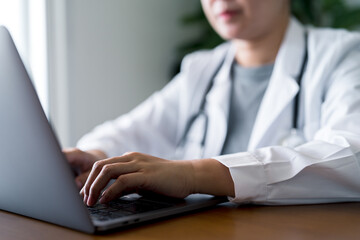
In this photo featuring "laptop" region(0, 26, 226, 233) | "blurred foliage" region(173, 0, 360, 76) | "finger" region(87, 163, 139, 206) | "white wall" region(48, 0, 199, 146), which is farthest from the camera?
"blurred foliage" region(173, 0, 360, 76)

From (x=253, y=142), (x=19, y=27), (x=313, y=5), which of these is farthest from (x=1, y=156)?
(x=313, y=5)

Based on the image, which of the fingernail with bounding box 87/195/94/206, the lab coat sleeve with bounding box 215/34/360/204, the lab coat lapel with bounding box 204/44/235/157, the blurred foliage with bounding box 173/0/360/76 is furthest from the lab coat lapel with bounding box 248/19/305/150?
the blurred foliage with bounding box 173/0/360/76

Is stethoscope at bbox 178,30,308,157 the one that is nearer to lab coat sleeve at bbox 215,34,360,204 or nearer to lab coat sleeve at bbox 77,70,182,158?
lab coat sleeve at bbox 77,70,182,158

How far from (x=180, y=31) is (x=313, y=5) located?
0.76 m

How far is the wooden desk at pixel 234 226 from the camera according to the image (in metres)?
0.49

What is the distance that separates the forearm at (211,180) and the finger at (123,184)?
0.28 ft

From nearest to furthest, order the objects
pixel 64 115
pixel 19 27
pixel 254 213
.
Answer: pixel 254 213 → pixel 19 27 → pixel 64 115

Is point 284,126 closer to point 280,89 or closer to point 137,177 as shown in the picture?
point 280,89

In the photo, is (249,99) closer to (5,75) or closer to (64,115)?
(5,75)

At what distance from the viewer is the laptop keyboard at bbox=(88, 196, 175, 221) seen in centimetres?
53

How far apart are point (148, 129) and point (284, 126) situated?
1.38 feet

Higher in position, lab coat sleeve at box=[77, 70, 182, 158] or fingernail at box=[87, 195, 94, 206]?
fingernail at box=[87, 195, 94, 206]

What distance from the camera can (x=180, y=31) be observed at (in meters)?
2.52

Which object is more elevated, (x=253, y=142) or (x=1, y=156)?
(x=1, y=156)
